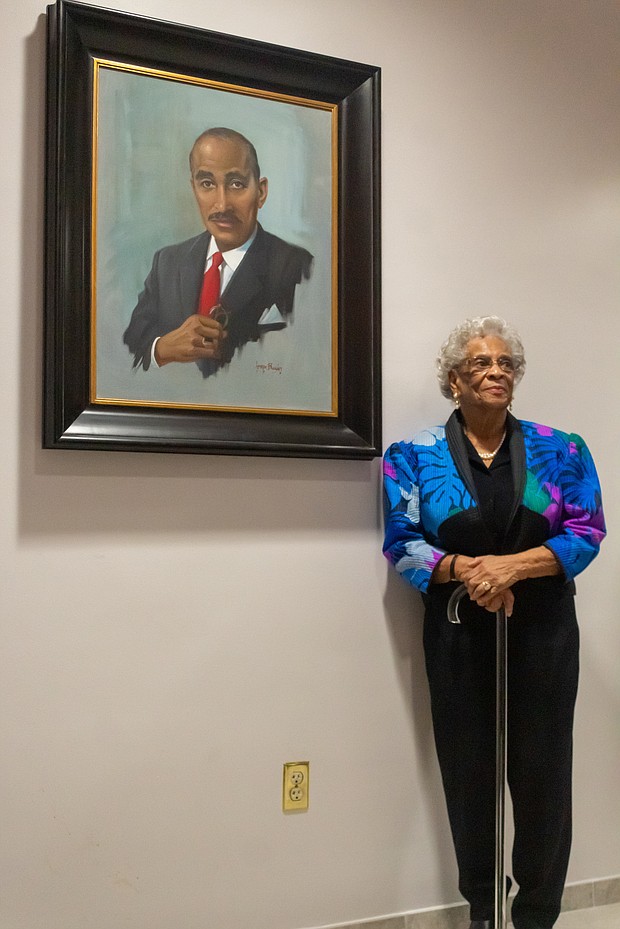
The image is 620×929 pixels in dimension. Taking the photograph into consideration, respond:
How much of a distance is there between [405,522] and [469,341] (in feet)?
1.56

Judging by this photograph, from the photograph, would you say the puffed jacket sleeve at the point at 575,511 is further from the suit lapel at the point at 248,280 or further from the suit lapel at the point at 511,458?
the suit lapel at the point at 248,280

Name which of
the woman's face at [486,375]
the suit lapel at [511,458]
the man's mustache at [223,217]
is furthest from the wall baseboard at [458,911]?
the man's mustache at [223,217]

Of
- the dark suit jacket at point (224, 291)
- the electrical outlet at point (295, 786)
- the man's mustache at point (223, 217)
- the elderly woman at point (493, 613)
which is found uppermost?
the man's mustache at point (223, 217)

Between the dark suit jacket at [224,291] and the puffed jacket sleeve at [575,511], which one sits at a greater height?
the dark suit jacket at [224,291]

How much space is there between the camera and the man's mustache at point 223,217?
2.14 meters

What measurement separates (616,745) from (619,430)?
35.0 inches

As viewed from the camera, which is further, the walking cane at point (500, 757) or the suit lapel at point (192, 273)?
the suit lapel at point (192, 273)

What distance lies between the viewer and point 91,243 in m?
2.01

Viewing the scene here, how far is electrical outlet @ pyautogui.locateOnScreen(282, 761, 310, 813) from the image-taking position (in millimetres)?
2164

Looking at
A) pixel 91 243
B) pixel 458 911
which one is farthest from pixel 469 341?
pixel 458 911

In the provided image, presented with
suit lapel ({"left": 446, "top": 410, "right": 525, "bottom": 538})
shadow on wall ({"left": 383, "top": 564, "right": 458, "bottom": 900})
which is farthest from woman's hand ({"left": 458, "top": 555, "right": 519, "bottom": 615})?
shadow on wall ({"left": 383, "top": 564, "right": 458, "bottom": 900})

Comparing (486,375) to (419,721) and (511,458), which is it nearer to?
(511,458)

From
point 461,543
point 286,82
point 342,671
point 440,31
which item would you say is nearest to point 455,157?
point 440,31

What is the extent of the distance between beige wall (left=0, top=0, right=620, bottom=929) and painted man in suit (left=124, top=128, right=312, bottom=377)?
0.25 meters
